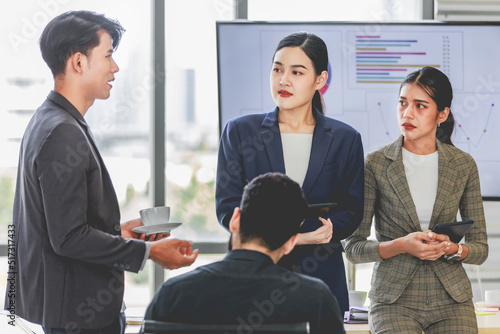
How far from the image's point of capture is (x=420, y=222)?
2.49 m

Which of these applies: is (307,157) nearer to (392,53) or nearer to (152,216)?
(152,216)

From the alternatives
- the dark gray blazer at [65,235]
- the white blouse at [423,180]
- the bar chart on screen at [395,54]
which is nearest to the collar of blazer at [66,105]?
the dark gray blazer at [65,235]

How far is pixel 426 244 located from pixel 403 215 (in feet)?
0.60

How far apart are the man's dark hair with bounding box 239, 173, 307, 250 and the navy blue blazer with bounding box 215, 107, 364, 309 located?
665mm

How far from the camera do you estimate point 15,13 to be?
145 inches

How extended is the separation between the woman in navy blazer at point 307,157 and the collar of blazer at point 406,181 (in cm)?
19

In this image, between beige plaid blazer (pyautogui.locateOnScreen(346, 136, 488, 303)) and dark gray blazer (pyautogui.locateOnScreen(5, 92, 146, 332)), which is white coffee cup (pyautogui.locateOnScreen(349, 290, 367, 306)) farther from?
dark gray blazer (pyautogui.locateOnScreen(5, 92, 146, 332))

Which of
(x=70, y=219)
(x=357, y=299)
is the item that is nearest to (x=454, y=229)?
(x=357, y=299)

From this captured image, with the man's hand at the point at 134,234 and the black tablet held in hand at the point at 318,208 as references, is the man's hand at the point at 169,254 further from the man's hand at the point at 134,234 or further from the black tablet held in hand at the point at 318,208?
the black tablet held in hand at the point at 318,208

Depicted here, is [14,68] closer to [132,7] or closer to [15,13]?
[15,13]

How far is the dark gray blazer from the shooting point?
5.62 feet

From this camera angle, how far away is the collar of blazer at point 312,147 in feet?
7.46

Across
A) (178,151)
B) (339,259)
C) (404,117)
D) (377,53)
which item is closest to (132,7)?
(178,151)

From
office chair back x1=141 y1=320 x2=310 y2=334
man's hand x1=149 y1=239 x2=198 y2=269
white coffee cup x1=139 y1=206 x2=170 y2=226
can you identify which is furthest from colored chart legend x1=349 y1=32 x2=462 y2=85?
office chair back x1=141 y1=320 x2=310 y2=334
